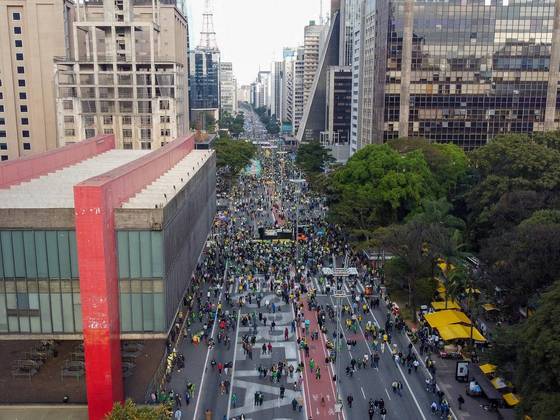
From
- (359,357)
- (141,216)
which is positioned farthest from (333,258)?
(141,216)

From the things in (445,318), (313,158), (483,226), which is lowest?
(445,318)

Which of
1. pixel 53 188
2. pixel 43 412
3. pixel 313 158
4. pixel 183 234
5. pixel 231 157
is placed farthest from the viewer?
pixel 313 158

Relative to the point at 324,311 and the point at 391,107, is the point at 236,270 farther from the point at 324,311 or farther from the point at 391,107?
the point at 391,107

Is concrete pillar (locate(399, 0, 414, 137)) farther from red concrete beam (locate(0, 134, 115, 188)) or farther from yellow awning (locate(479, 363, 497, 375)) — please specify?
yellow awning (locate(479, 363, 497, 375))

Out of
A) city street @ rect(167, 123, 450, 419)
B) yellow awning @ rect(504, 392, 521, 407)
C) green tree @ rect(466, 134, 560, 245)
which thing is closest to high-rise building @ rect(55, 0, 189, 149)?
city street @ rect(167, 123, 450, 419)

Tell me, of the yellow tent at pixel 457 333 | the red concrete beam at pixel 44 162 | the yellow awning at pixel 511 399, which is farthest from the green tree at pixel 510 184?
the red concrete beam at pixel 44 162

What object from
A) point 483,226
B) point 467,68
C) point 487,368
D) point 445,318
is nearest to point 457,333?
point 445,318

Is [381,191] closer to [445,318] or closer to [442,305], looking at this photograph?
[442,305]

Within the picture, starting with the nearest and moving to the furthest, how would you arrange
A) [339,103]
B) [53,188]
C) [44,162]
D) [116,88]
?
1. [53,188]
2. [44,162]
3. [116,88]
4. [339,103]
